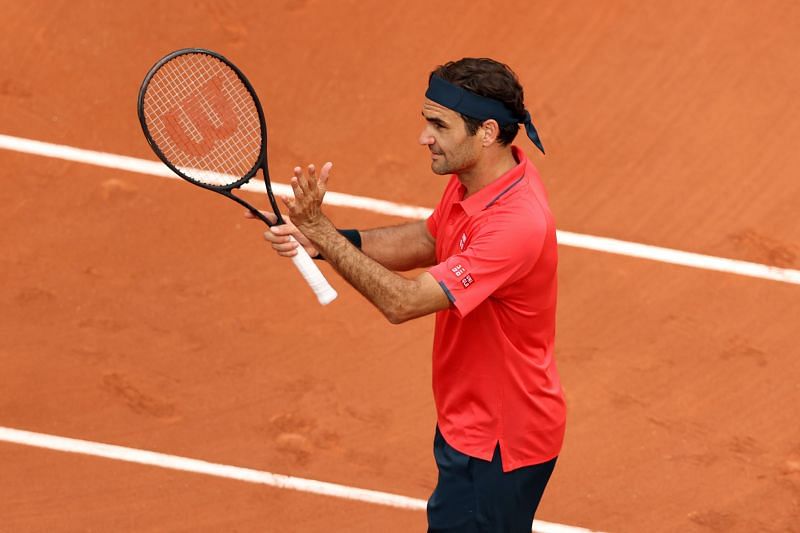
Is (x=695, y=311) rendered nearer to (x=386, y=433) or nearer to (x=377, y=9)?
(x=386, y=433)

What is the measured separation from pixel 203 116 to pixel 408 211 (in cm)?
160

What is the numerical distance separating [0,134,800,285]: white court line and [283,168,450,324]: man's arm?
313cm

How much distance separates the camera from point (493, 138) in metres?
4.92

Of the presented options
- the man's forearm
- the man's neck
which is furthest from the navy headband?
the man's forearm

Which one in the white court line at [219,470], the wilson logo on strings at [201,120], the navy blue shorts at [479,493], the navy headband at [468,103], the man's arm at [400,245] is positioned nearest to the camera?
the navy headband at [468,103]

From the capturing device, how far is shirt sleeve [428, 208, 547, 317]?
4.72 meters

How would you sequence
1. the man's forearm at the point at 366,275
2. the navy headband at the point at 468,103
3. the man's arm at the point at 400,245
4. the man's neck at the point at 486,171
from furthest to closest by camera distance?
the man's arm at the point at 400,245 → the man's neck at the point at 486,171 → the navy headband at the point at 468,103 → the man's forearm at the point at 366,275

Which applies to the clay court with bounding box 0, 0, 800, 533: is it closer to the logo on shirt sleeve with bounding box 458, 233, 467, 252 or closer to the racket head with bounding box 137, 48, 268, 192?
the racket head with bounding box 137, 48, 268, 192

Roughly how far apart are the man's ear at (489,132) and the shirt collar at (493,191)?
0.14 m

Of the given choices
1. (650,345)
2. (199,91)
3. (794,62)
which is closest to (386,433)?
(650,345)

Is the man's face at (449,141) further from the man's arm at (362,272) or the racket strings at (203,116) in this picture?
the racket strings at (203,116)

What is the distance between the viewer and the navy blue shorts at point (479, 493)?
507 cm

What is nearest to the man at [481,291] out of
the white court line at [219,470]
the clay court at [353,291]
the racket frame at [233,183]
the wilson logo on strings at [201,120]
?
the racket frame at [233,183]

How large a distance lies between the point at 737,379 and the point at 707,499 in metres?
0.81
